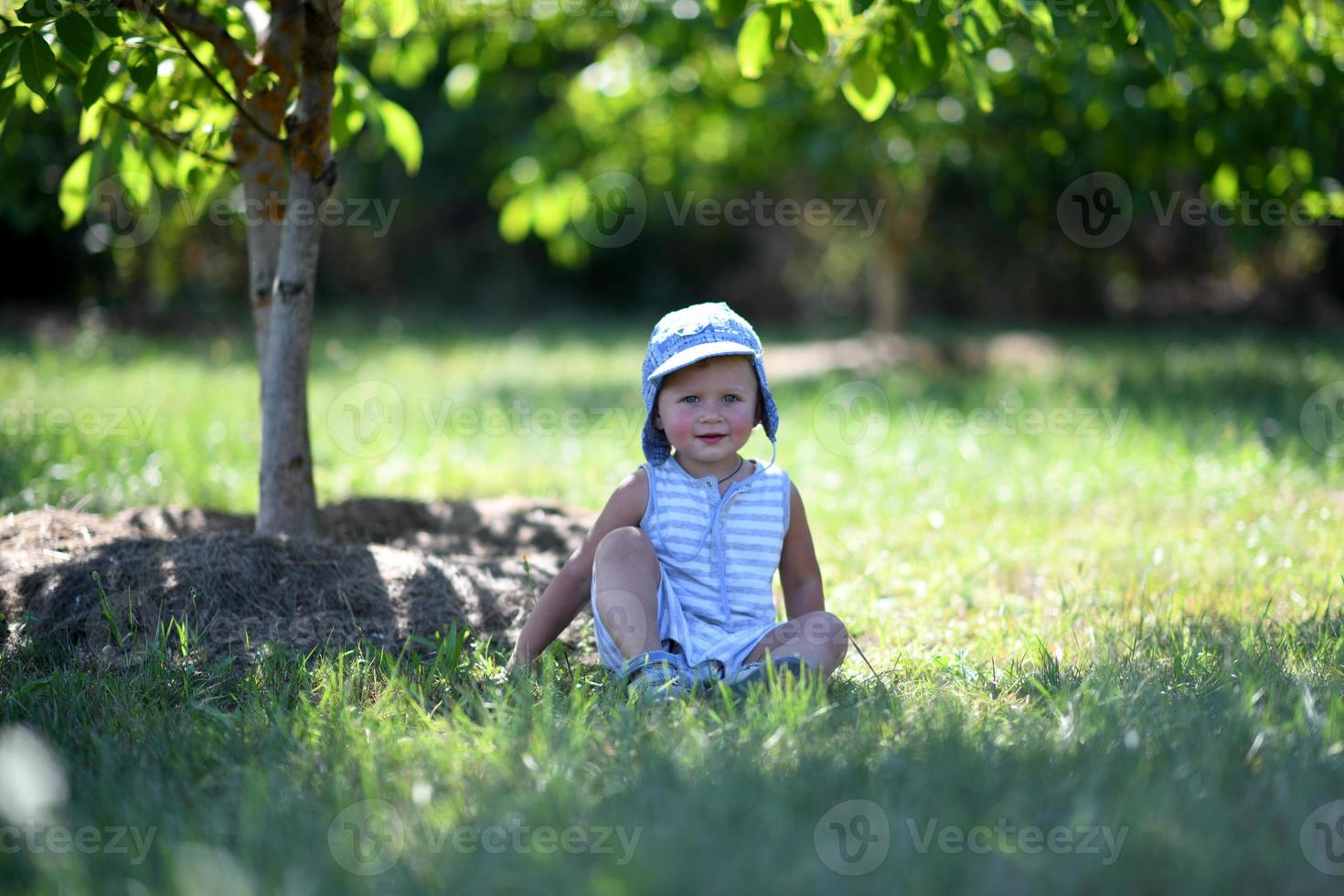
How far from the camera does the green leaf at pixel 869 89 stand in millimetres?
3541

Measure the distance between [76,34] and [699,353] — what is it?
69.3 inches

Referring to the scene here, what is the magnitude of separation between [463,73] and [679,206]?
836 centimetres

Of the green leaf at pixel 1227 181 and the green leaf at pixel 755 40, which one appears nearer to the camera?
the green leaf at pixel 755 40

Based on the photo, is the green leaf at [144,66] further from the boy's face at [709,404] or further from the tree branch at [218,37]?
the boy's face at [709,404]

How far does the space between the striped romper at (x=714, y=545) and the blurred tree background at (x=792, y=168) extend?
1338mm

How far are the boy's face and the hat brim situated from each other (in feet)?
0.19

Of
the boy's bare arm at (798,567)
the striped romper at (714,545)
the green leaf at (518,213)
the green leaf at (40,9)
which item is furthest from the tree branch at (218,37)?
the green leaf at (518,213)

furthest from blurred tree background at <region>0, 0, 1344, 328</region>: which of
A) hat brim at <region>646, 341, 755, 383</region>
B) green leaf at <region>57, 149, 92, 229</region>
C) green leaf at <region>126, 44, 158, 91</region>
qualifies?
hat brim at <region>646, 341, 755, 383</region>

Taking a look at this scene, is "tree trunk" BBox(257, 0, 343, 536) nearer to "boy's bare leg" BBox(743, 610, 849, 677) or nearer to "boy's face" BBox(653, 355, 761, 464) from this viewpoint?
"boy's face" BBox(653, 355, 761, 464)

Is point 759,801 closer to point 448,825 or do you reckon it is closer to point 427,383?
point 448,825

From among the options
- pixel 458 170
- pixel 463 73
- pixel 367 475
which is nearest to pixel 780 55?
pixel 463 73

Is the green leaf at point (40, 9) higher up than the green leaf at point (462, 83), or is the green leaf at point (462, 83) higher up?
the green leaf at point (462, 83)

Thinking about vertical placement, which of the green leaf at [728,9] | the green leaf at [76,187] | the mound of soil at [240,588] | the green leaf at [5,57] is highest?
the green leaf at [728,9]

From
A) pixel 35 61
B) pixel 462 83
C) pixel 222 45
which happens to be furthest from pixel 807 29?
pixel 462 83
